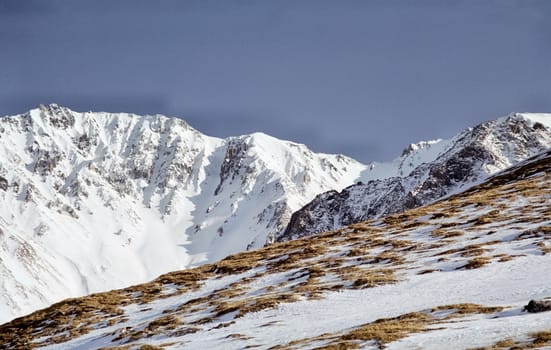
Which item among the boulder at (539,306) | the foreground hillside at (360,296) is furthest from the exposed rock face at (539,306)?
the foreground hillside at (360,296)

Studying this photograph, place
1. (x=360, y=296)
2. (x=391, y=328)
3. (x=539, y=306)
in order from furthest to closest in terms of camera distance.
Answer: (x=360, y=296) → (x=391, y=328) → (x=539, y=306)

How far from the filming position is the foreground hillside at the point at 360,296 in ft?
76.8

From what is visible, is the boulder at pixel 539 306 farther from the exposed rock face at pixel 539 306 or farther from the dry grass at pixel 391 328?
the dry grass at pixel 391 328

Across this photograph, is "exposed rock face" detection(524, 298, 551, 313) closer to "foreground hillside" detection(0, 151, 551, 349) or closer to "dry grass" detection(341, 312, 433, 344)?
"foreground hillside" detection(0, 151, 551, 349)

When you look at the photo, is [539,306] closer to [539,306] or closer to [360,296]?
[539,306]

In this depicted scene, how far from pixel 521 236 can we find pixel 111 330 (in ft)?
80.6

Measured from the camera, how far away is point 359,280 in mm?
34969

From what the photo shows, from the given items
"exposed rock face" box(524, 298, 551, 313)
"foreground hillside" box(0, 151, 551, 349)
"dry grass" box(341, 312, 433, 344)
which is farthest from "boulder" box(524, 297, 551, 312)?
Answer: "dry grass" box(341, 312, 433, 344)

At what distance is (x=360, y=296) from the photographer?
31953 millimetres

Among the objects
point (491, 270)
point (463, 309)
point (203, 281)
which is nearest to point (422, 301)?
point (463, 309)

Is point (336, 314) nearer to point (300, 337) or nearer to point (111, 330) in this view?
point (300, 337)

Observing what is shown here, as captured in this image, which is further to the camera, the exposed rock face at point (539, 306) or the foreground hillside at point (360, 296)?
the foreground hillside at point (360, 296)

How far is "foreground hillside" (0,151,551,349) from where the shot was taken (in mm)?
23406

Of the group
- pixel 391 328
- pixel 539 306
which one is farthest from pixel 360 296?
pixel 539 306
